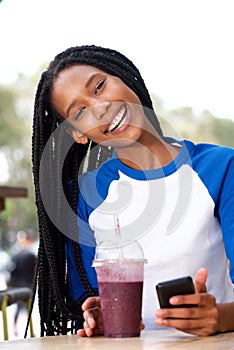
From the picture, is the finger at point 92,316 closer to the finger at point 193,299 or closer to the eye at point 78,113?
the finger at point 193,299

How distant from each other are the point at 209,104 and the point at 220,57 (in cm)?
95

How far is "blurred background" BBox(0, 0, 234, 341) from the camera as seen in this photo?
14.9m

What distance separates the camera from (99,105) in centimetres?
170

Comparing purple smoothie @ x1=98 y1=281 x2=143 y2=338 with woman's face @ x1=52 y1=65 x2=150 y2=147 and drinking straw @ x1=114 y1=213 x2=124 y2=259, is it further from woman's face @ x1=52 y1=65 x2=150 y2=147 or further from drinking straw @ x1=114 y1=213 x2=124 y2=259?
woman's face @ x1=52 y1=65 x2=150 y2=147

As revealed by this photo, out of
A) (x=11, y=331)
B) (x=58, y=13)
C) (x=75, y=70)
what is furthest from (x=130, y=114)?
(x=58, y=13)

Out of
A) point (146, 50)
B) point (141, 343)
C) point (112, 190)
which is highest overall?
point (146, 50)

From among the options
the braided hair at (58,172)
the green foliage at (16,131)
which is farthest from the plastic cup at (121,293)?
the green foliage at (16,131)

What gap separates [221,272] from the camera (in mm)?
1726

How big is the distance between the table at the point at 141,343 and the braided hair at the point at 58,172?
0.94ft

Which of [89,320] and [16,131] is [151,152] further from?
[16,131]

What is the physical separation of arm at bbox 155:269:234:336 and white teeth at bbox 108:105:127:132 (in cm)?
44

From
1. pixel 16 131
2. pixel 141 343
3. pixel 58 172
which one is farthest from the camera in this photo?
pixel 16 131

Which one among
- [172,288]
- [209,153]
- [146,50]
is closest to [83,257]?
[209,153]

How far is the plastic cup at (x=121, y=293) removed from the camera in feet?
4.70
